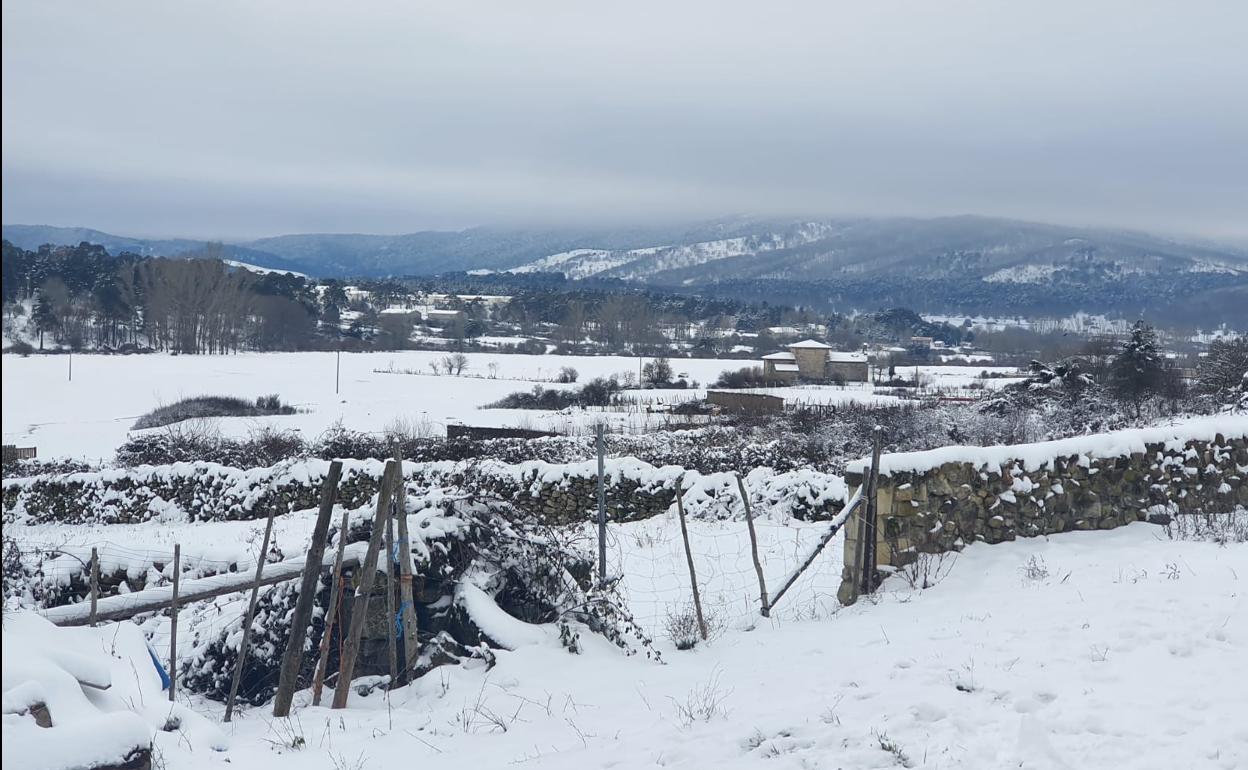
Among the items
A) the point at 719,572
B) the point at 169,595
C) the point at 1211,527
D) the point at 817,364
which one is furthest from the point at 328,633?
the point at 817,364

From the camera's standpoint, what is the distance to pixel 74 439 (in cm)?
3756

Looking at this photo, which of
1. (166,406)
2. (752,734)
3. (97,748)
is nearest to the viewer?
(97,748)

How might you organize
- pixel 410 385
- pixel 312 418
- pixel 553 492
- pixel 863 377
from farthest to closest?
pixel 863 377
pixel 410 385
pixel 312 418
pixel 553 492

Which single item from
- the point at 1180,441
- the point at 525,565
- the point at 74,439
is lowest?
the point at 74,439

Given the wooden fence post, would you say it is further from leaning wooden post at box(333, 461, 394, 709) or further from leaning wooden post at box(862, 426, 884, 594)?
leaning wooden post at box(862, 426, 884, 594)

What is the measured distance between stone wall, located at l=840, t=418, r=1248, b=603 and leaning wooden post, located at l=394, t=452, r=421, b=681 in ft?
14.4

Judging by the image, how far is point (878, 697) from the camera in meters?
6.39

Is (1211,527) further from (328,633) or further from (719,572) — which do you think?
(328,633)

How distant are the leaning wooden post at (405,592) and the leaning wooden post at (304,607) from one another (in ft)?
1.82

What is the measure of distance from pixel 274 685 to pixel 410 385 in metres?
52.0

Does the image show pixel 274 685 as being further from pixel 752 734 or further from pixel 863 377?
pixel 863 377

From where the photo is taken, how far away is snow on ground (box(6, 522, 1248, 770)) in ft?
18.0

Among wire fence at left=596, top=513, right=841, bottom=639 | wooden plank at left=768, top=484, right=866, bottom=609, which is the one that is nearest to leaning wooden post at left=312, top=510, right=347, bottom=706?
wire fence at left=596, top=513, right=841, bottom=639

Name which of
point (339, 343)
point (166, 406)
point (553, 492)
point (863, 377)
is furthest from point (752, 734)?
point (339, 343)
